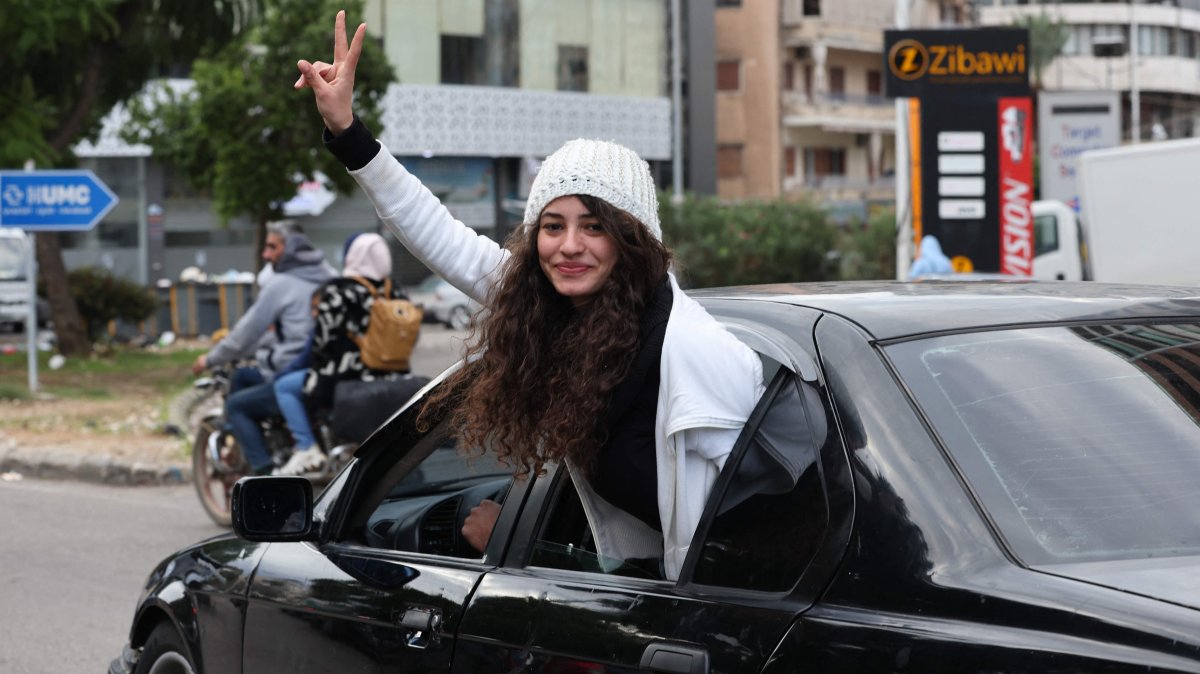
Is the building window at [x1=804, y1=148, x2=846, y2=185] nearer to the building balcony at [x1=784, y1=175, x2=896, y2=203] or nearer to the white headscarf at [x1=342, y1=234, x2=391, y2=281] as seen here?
the building balcony at [x1=784, y1=175, x2=896, y2=203]

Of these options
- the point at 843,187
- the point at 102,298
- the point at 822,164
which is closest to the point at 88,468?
the point at 102,298

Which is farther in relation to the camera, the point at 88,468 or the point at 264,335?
the point at 88,468

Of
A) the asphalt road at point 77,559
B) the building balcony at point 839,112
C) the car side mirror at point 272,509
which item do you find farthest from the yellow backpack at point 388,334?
the building balcony at point 839,112

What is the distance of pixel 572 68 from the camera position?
4981 centimetres

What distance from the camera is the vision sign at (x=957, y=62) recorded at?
16734 mm

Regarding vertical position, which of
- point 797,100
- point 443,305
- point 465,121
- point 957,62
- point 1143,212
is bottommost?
point 443,305

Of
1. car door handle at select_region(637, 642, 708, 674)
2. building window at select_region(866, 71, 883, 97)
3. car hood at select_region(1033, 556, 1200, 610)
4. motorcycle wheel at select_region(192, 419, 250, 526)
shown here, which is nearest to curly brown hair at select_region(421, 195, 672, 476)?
car door handle at select_region(637, 642, 708, 674)

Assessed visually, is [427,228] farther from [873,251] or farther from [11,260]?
[11,260]

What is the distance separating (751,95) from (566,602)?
195ft

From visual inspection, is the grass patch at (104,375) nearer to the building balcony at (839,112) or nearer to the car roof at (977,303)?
the car roof at (977,303)

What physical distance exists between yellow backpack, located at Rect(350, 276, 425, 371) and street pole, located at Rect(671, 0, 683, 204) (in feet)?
121

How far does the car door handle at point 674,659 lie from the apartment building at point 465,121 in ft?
134

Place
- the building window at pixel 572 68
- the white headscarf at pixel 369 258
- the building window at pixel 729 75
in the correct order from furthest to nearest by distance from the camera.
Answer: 1. the building window at pixel 729 75
2. the building window at pixel 572 68
3. the white headscarf at pixel 369 258

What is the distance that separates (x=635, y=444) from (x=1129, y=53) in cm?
8789
